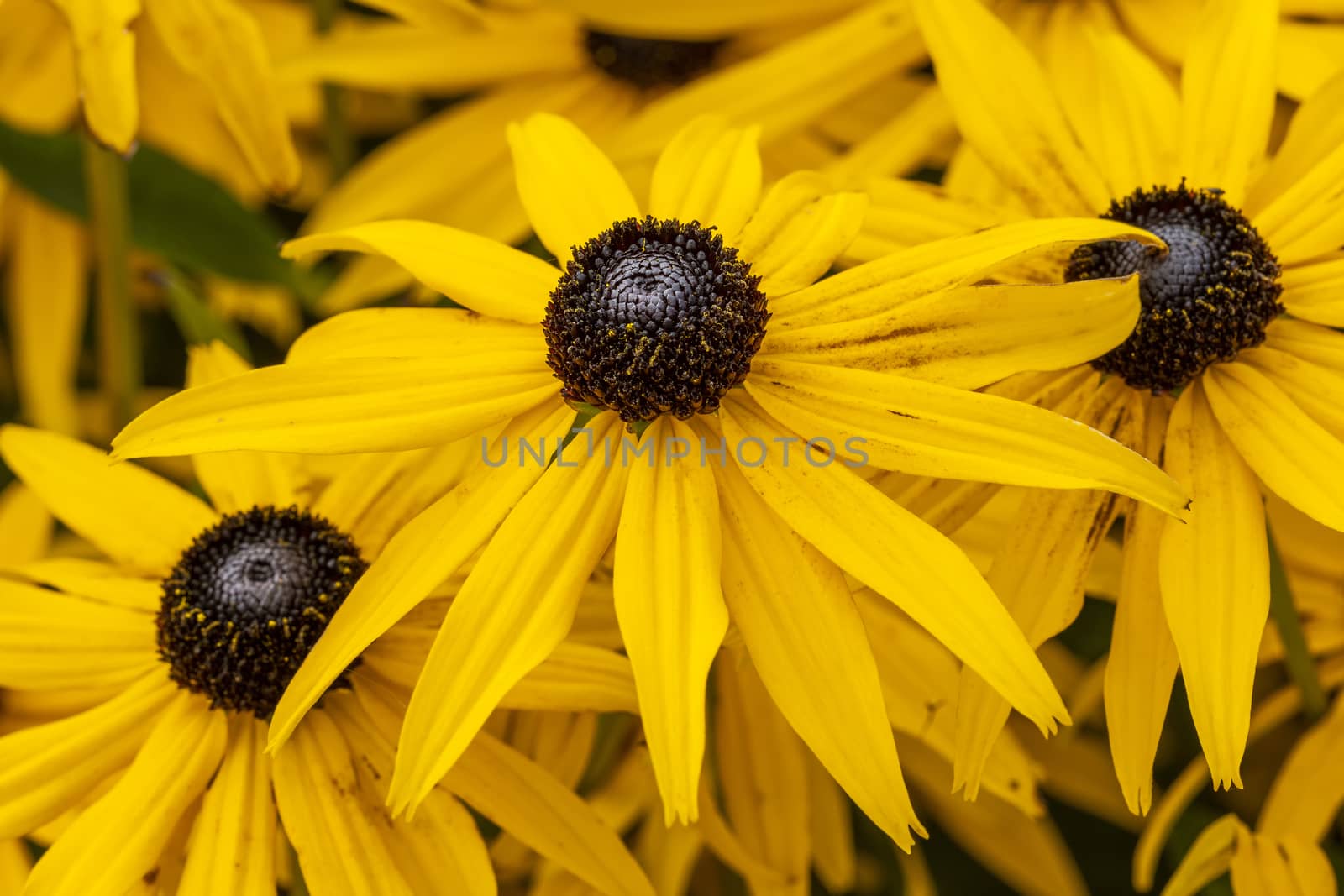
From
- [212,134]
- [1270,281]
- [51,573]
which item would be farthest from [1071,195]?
[212,134]

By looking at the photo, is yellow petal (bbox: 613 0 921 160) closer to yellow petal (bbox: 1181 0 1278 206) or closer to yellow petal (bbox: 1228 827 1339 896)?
yellow petal (bbox: 1181 0 1278 206)

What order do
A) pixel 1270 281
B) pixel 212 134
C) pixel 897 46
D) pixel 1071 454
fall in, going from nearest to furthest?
pixel 1071 454
pixel 1270 281
pixel 897 46
pixel 212 134

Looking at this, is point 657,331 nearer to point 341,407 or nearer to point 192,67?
point 341,407

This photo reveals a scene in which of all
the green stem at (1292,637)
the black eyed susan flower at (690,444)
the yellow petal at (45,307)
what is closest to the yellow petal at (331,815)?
the black eyed susan flower at (690,444)

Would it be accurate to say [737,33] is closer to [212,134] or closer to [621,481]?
[212,134]

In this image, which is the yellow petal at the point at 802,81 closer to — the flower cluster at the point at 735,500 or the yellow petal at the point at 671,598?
the flower cluster at the point at 735,500
